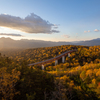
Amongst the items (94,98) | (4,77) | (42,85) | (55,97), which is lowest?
(94,98)

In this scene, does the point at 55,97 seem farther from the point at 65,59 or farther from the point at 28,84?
the point at 65,59

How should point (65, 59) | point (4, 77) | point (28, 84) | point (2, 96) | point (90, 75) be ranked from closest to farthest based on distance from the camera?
point (4, 77) < point (2, 96) < point (28, 84) < point (90, 75) < point (65, 59)

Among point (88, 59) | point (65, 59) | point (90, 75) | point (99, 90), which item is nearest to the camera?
point (99, 90)

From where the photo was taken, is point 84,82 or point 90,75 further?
point 90,75

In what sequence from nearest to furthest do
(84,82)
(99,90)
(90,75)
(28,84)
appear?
(28,84) < (99,90) < (84,82) < (90,75)

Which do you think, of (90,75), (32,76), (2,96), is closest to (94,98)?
(90,75)

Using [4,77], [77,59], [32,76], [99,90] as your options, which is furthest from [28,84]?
[77,59]

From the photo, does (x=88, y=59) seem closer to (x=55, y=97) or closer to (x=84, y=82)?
(x=84, y=82)

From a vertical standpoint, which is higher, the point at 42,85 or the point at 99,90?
the point at 42,85

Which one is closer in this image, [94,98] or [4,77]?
[4,77]
